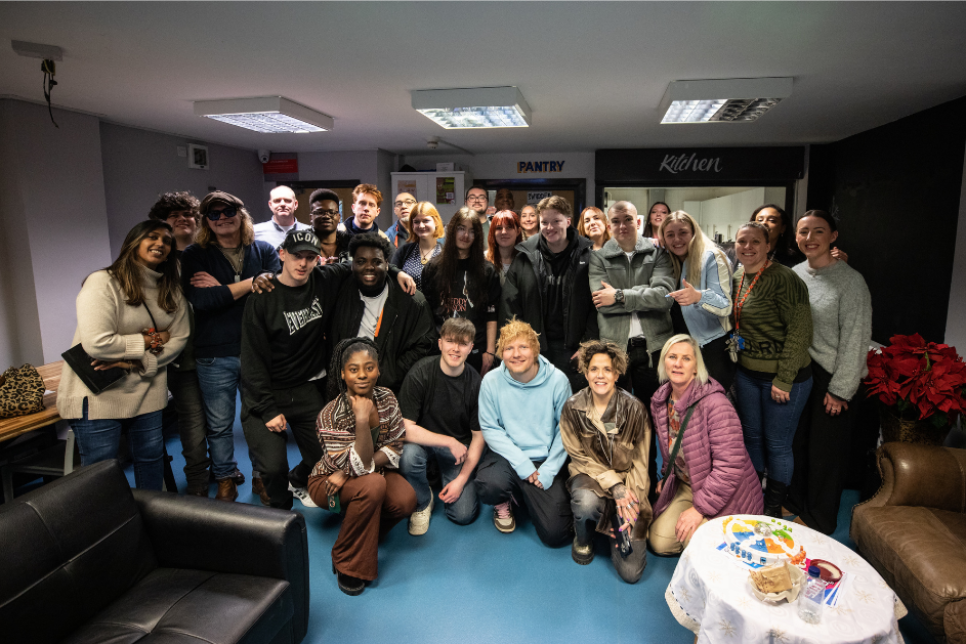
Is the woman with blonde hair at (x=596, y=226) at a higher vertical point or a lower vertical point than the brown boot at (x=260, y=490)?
higher

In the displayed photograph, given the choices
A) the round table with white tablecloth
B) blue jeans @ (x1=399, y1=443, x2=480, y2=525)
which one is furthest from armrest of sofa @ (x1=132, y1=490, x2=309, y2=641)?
the round table with white tablecloth

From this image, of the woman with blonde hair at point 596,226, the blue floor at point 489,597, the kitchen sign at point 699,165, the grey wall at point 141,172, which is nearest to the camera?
the blue floor at point 489,597

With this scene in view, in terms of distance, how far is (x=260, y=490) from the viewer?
3.10m

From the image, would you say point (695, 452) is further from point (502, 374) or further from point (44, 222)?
point (44, 222)

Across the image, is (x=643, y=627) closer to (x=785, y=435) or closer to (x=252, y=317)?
(x=785, y=435)

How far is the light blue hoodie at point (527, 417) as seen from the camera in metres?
2.74

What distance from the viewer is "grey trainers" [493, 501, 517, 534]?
284 centimetres

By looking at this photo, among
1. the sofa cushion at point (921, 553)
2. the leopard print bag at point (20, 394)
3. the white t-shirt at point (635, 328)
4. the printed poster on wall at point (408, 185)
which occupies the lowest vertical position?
the sofa cushion at point (921, 553)

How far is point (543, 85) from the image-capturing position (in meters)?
3.43

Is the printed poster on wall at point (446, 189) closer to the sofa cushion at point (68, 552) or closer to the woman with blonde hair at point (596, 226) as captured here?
the woman with blonde hair at point (596, 226)

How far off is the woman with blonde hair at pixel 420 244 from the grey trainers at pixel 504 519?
1.47m

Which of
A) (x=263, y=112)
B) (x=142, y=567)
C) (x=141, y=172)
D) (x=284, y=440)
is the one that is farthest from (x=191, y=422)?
(x=141, y=172)

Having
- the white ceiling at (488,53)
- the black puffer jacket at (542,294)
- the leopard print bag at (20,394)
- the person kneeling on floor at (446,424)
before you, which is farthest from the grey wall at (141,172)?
the black puffer jacket at (542,294)

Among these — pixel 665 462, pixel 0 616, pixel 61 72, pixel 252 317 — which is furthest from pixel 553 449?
pixel 61 72
